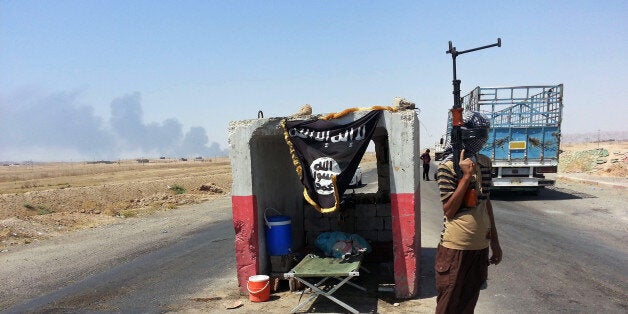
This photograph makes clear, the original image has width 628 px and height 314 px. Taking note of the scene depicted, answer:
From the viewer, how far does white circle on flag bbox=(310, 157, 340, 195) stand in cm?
643

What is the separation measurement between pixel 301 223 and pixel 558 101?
12.8 meters

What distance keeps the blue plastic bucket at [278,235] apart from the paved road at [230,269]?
2.60ft

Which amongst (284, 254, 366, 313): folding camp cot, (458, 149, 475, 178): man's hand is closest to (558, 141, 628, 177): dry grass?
(284, 254, 366, 313): folding camp cot

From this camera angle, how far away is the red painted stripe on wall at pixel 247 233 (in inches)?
271

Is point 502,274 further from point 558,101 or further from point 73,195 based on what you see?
point 73,195

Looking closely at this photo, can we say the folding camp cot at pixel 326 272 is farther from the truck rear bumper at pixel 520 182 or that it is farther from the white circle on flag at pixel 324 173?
the truck rear bumper at pixel 520 182

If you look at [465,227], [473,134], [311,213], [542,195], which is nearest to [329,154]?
[311,213]

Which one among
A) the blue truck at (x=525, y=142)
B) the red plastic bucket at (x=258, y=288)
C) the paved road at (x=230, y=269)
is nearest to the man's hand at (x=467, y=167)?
the paved road at (x=230, y=269)

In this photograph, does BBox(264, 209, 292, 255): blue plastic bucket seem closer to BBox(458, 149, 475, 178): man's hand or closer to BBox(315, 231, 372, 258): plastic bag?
BBox(315, 231, 372, 258): plastic bag

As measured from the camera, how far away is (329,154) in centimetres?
650

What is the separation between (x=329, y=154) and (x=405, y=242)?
1.68 metres

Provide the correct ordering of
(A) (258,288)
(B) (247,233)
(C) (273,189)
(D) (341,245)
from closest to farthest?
(A) (258,288)
(B) (247,233)
(D) (341,245)
(C) (273,189)

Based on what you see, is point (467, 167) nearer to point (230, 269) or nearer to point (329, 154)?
point (329, 154)

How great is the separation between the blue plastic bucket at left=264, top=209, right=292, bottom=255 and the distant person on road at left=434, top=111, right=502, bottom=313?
12.6 feet
